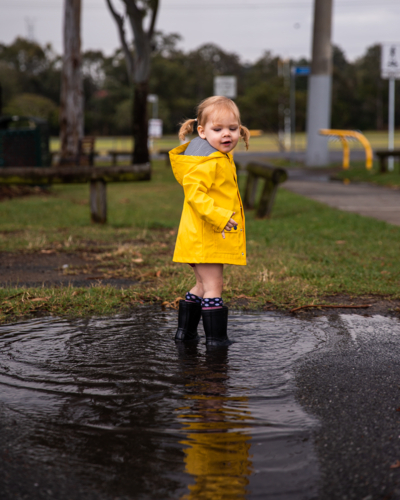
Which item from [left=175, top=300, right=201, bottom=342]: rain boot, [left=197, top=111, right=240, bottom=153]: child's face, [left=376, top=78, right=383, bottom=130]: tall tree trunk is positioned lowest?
[left=175, top=300, right=201, bottom=342]: rain boot

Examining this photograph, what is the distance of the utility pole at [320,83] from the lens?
17516mm

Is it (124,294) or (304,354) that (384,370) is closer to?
(304,354)

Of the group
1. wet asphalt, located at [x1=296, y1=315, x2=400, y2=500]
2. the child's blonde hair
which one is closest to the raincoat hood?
the child's blonde hair

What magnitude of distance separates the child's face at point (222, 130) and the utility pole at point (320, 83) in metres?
15.8

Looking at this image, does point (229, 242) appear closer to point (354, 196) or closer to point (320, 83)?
point (354, 196)

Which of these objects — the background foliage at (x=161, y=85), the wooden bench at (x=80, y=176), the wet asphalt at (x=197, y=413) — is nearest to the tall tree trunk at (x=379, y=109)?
the background foliage at (x=161, y=85)

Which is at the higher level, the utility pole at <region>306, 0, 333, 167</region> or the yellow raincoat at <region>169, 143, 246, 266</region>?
the utility pole at <region>306, 0, 333, 167</region>

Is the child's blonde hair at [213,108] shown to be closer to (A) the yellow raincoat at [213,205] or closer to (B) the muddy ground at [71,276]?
(A) the yellow raincoat at [213,205]

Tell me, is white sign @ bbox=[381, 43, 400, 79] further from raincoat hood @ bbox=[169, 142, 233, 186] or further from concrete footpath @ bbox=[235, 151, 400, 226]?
raincoat hood @ bbox=[169, 142, 233, 186]

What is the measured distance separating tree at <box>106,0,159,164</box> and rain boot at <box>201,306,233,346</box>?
518 inches

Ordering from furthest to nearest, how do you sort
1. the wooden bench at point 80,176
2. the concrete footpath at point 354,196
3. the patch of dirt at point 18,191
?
the patch of dirt at point 18,191
the concrete footpath at point 354,196
the wooden bench at point 80,176

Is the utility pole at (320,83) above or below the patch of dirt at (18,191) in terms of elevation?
above

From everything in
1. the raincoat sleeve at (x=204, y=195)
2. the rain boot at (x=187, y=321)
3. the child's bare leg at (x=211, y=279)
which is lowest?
the rain boot at (x=187, y=321)

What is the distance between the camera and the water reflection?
197 centimetres
